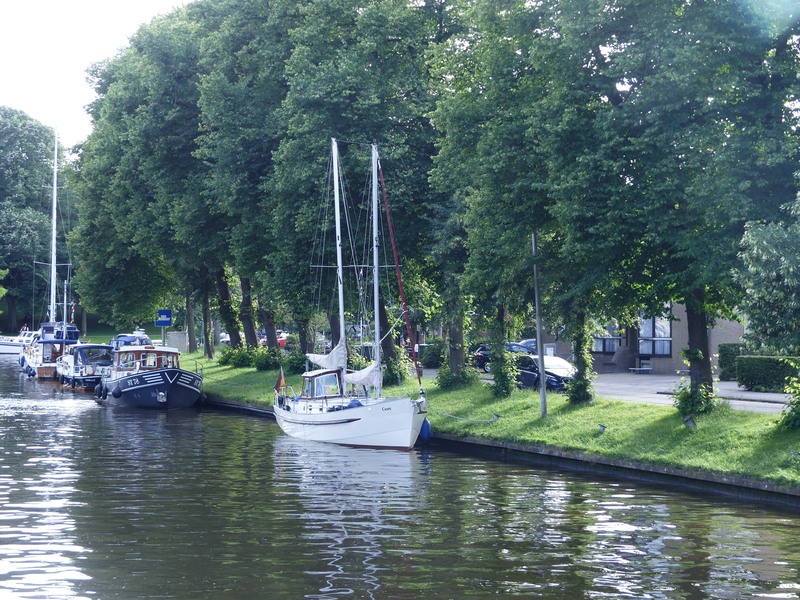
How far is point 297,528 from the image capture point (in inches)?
797

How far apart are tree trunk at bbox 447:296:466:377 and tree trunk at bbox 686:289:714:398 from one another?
10602 millimetres

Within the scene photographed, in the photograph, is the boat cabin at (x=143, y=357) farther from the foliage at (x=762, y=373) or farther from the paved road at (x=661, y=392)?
the foliage at (x=762, y=373)

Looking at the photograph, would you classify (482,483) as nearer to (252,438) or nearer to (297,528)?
(297,528)

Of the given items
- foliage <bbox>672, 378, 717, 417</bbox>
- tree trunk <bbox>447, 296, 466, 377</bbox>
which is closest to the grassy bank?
foliage <bbox>672, 378, 717, 417</bbox>

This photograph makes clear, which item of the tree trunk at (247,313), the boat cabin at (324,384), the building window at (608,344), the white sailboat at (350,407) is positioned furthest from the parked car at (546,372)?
the tree trunk at (247,313)

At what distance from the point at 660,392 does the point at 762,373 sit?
376 centimetres

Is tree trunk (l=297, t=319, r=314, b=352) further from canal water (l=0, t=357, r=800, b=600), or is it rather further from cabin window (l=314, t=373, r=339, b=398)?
canal water (l=0, t=357, r=800, b=600)

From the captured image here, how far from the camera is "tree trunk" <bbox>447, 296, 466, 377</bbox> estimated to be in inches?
1565

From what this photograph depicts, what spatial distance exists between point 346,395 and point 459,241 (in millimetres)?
6601

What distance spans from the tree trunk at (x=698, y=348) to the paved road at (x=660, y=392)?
7.90 feet

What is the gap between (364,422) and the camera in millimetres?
34062

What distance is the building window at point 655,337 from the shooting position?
55.5 meters

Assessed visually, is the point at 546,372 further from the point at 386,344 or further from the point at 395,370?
the point at 386,344

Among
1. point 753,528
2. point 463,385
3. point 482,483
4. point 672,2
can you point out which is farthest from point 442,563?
point 463,385
